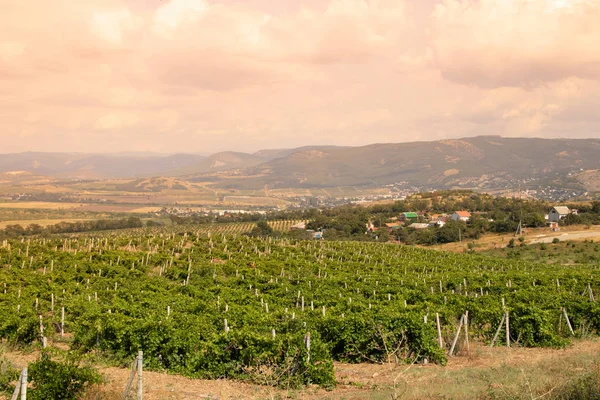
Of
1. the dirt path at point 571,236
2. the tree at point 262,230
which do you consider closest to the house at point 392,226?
the tree at point 262,230

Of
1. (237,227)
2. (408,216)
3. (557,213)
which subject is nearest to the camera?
(237,227)

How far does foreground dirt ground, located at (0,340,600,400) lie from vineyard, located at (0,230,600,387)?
48 cm

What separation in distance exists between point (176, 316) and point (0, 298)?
42.5 ft

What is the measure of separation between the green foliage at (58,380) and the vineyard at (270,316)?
3.53 metres

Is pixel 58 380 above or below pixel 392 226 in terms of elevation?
above

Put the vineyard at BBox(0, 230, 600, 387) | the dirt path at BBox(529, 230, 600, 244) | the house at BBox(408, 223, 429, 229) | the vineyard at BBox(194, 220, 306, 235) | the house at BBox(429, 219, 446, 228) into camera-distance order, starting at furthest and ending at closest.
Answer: the house at BBox(408, 223, 429, 229) → the house at BBox(429, 219, 446, 228) → the vineyard at BBox(194, 220, 306, 235) → the dirt path at BBox(529, 230, 600, 244) → the vineyard at BBox(0, 230, 600, 387)

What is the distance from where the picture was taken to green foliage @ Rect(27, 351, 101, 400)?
9930 millimetres

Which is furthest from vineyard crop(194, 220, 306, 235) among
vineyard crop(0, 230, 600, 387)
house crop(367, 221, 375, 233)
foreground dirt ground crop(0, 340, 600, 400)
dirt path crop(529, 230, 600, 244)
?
foreground dirt ground crop(0, 340, 600, 400)

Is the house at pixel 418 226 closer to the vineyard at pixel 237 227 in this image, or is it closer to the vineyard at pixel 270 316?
the vineyard at pixel 237 227

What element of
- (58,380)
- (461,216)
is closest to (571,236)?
(461,216)

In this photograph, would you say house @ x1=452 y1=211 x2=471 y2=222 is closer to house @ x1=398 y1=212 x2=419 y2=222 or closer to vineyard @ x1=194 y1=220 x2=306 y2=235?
house @ x1=398 y1=212 x2=419 y2=222

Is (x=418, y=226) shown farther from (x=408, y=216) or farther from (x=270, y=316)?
(x=270, y=316)

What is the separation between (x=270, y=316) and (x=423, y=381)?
6696 millimetres

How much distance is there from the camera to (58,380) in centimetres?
995
